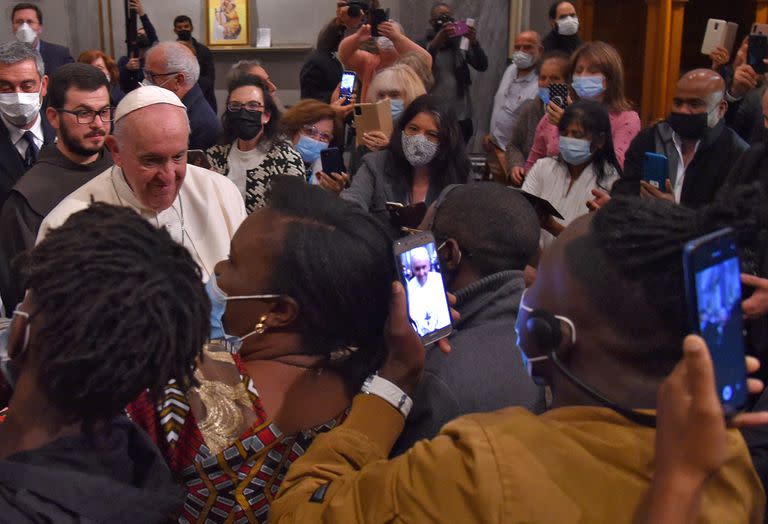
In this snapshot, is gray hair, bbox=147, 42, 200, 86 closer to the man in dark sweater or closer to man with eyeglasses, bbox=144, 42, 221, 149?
man with eyeglasses, bbox=144, 42, 221, 149

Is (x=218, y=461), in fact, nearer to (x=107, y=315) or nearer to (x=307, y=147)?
(x=107, y=315)

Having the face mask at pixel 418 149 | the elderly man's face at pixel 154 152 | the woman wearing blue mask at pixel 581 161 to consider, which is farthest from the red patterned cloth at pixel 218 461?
the woman wearing blue mask at pixel 581 161

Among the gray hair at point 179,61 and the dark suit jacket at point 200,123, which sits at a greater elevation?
the gray hair at point 179,61

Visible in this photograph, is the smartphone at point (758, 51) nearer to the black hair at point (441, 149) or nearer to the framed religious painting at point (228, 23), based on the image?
the black hair at point (441, 149)

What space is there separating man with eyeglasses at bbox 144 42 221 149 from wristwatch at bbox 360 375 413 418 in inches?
156

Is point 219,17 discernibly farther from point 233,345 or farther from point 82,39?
point 233,345

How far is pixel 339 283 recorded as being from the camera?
178 centimetres

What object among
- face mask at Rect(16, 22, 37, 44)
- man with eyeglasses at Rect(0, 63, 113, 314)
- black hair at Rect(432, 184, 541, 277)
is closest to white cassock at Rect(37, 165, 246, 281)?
man with eyeglasses at Rect(0, 63, 113, 314)

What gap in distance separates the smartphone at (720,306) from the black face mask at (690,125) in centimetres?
336

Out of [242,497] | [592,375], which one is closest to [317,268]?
[242,497]

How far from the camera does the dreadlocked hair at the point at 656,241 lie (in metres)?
1.29

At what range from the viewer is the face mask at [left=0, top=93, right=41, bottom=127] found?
4.40 metres

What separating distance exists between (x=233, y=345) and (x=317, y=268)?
263 millimetres

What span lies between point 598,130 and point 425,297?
2870 mm
